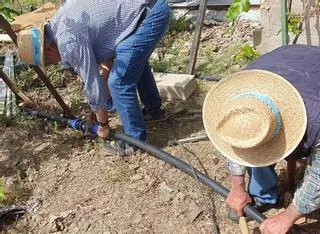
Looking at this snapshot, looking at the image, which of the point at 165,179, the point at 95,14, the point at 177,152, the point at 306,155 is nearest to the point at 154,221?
the point at 165,179

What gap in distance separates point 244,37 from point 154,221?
312 cm

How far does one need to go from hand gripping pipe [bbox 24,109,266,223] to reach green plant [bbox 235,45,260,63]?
1904 mm

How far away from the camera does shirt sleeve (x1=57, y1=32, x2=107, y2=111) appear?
3.07m

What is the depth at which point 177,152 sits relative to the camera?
3752mm

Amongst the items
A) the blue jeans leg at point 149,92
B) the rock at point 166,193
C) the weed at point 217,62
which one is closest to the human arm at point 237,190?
the rock at point 166,193

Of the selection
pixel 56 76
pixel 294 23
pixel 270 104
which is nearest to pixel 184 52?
pixel 294 23

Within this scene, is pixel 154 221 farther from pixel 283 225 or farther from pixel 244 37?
pixel 244 37

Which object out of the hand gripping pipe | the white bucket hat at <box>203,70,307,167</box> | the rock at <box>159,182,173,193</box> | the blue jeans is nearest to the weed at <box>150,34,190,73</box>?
the hand gripping pipe

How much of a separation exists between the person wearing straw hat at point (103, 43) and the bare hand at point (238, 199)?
1.14m

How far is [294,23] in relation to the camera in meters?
4.61

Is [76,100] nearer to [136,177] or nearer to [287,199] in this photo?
[136,177]

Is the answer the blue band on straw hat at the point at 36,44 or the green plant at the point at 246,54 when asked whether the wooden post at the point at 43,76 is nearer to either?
the blue band on straw hat at the point at 36,44

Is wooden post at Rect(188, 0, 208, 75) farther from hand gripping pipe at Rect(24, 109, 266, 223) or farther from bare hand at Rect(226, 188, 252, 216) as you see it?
bare hand at Rect(226, 188, 252, 216)

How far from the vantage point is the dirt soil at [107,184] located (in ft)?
10.2
